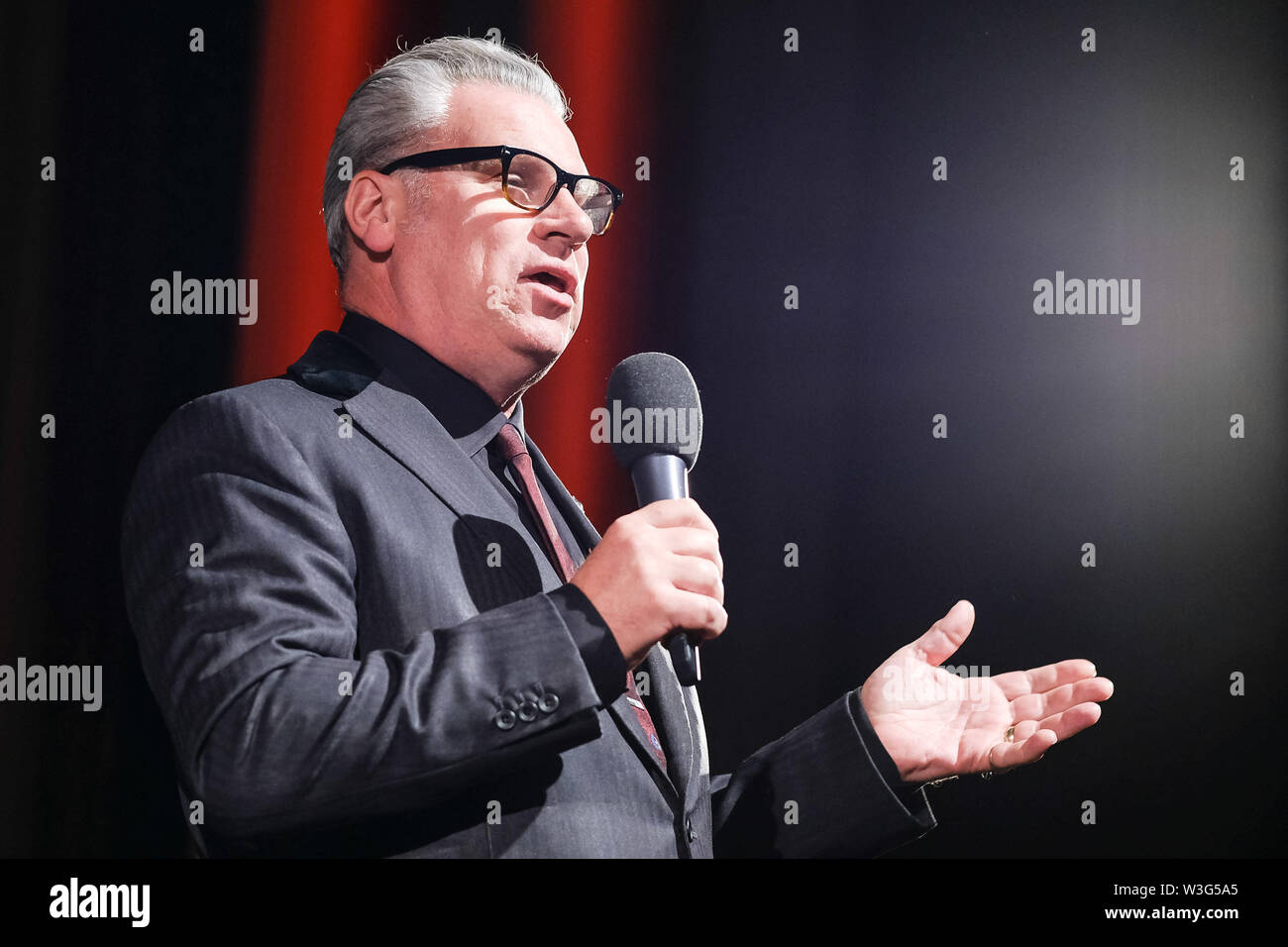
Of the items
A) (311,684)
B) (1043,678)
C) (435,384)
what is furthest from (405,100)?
(1043,678)

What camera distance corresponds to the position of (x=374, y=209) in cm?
192

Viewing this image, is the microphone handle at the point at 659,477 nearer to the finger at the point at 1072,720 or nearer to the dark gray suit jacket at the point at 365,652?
the dark gray suit jacket at the point at 365,652

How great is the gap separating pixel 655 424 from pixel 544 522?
0.77 ft

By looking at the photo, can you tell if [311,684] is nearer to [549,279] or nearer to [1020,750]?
[549,279]

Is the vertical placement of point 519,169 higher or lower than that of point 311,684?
higher

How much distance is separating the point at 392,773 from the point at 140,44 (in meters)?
1.66

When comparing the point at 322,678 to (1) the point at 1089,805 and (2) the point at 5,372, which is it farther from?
(1) the point at 1089,805

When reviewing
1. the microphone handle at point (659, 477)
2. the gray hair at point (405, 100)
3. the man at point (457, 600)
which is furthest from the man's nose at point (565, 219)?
the microphone handle at point (659, 477)

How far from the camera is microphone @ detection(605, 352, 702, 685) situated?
1.64m

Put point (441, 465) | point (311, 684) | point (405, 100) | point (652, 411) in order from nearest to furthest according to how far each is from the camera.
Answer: point (311, 684) < point (441, 465) < point (652, 411) < point (405, 100)

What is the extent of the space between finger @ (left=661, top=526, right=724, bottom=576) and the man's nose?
0.67 m

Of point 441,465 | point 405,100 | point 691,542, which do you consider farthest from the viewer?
point 405,100

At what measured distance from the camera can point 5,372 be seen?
2.09 meters

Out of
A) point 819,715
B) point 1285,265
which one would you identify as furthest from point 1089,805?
point 1285,265
